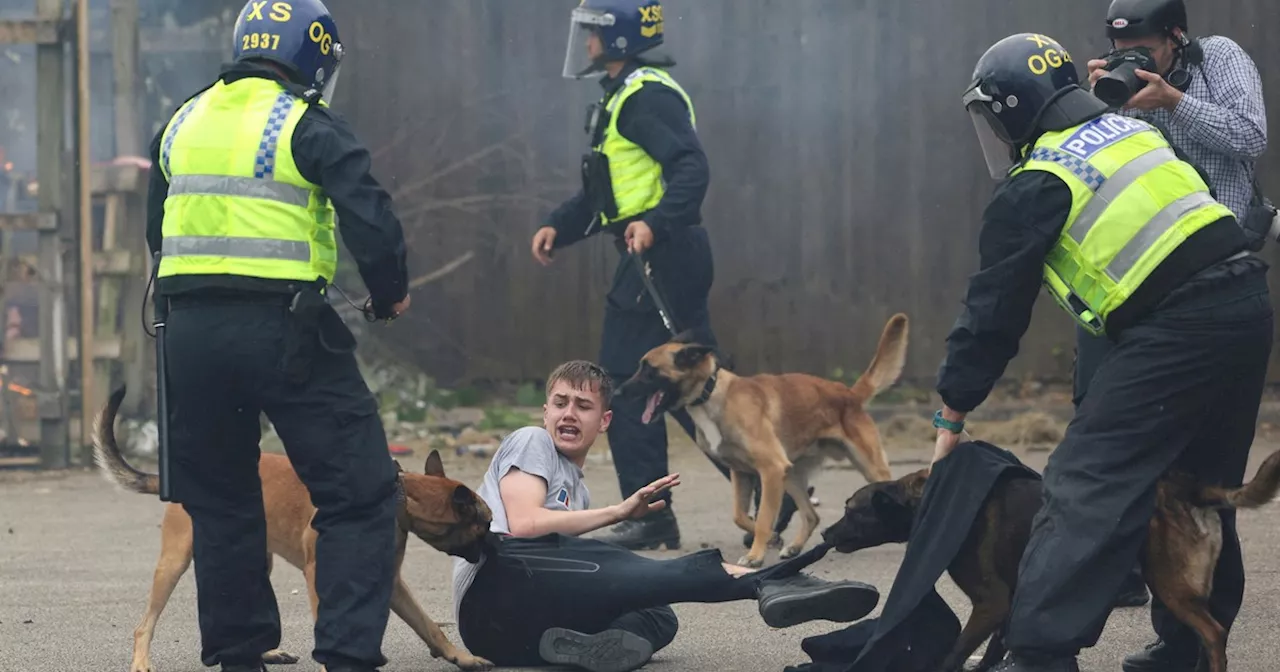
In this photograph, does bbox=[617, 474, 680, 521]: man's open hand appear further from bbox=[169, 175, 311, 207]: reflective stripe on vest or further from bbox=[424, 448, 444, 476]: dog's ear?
bbox=[169, 175, 311, 207]: reflective stripe on vest

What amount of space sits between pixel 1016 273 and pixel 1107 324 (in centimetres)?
29

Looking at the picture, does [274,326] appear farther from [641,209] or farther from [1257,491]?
[641,209]

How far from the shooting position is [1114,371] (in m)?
4.51

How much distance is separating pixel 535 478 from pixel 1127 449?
1902 millimetres

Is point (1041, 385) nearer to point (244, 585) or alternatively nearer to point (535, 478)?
point (535, 478)

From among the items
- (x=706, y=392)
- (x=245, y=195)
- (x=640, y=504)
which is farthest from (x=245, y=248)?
(x=706, y=392)

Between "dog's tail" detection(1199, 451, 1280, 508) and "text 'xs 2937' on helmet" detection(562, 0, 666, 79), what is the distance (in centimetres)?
401

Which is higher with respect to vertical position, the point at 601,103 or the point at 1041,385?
the point at 601,103

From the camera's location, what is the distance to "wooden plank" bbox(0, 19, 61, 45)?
10117 millimetres

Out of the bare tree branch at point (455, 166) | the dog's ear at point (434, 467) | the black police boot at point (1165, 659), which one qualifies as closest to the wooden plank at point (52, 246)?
the bare tree branch at point (455, 166)

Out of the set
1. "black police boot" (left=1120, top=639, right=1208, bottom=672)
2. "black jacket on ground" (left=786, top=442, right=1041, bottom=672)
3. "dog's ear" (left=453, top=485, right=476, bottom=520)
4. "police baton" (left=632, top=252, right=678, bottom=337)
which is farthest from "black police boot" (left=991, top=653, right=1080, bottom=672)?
"police baton" (left=632, top=252, right=678, bottom=337)

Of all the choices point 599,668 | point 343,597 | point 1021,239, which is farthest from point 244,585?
point 1021,239

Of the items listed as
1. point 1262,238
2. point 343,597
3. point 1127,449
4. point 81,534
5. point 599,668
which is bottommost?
point 81,534

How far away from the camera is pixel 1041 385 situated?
39.5 feet
